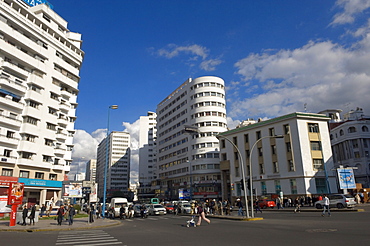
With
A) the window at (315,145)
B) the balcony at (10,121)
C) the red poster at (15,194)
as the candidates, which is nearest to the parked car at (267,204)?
the window at (315,145)

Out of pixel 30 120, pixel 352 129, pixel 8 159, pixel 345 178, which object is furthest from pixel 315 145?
pixel 8 159

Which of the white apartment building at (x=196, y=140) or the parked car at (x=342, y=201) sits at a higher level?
the white apartment building at (x=196, y=140)

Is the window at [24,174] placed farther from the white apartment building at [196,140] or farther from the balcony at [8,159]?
the white apartment building at [196,140]

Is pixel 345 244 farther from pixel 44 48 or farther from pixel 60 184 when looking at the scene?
pixel 44 48

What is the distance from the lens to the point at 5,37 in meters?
41.8

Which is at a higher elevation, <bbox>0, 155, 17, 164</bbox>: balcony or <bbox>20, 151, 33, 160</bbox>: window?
<bbox>20, 151, 33, 160</bbox>: window

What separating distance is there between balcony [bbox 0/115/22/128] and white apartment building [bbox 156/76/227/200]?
35568mm

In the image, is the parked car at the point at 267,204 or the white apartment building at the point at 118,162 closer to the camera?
the parked car at the point at 267,204

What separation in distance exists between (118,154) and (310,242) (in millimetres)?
163732

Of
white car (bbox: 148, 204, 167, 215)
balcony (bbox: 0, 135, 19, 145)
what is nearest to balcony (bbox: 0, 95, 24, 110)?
balcony (bbox: 0, 135, 19, 145)

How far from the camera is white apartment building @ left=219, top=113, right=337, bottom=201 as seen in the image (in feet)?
149

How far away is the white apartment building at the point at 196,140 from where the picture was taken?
232 ft

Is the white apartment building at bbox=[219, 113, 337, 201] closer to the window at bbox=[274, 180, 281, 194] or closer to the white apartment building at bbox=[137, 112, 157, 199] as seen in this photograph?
the window at bbox=[274, 180, 281, 194]

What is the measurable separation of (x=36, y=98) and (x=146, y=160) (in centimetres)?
9813
